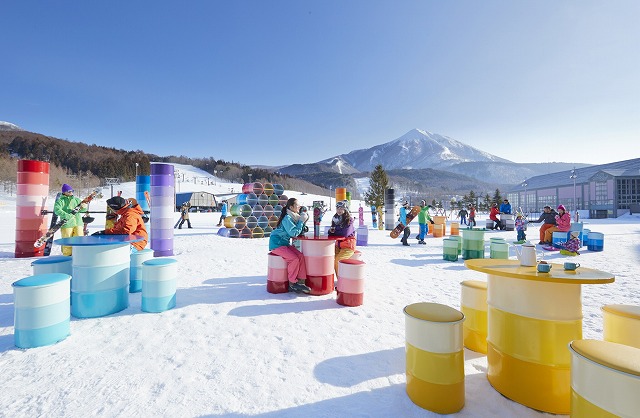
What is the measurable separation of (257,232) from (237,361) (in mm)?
10792

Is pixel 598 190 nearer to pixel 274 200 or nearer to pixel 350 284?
pixel 274 200

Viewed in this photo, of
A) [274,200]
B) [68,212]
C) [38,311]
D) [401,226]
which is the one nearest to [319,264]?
[38,311]

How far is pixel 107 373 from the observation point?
2742mm

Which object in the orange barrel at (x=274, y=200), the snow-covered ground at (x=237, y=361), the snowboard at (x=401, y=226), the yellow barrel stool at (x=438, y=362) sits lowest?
the snow-covered ground at (x=237, y=361)

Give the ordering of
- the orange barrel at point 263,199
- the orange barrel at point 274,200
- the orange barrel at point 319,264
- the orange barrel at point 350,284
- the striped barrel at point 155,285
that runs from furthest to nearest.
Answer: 1. the orange barrel at point 274,200
2. the orange barrel at point 263,199
3. the orange barrel at point 319,264
4. the orange barrel at point 350,284
5. the striped barrel at point 155,285

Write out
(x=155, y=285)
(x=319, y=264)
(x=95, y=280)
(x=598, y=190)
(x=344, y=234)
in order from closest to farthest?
(x=95, y=280) → (x=155, y=285) → (x=319, y=264) → (x=344, y=234) → (x=598, y=190)

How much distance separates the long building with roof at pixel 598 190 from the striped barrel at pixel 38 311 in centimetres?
3759

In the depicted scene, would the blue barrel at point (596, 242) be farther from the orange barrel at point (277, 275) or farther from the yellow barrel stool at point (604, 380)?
the yellow barrel stool at point (604, 380)

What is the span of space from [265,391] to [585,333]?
3.91 metres

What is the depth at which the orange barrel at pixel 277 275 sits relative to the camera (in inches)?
202

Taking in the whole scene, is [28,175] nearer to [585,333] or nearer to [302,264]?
[302,264]

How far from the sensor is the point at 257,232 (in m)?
13.6

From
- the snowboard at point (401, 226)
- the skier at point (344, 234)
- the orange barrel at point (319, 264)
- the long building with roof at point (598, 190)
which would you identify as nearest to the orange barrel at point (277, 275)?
the orange barrel at point (319, 264)

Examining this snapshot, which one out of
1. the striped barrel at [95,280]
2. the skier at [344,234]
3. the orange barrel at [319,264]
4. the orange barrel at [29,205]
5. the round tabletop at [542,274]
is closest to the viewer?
the round tabletop at [542,274]
